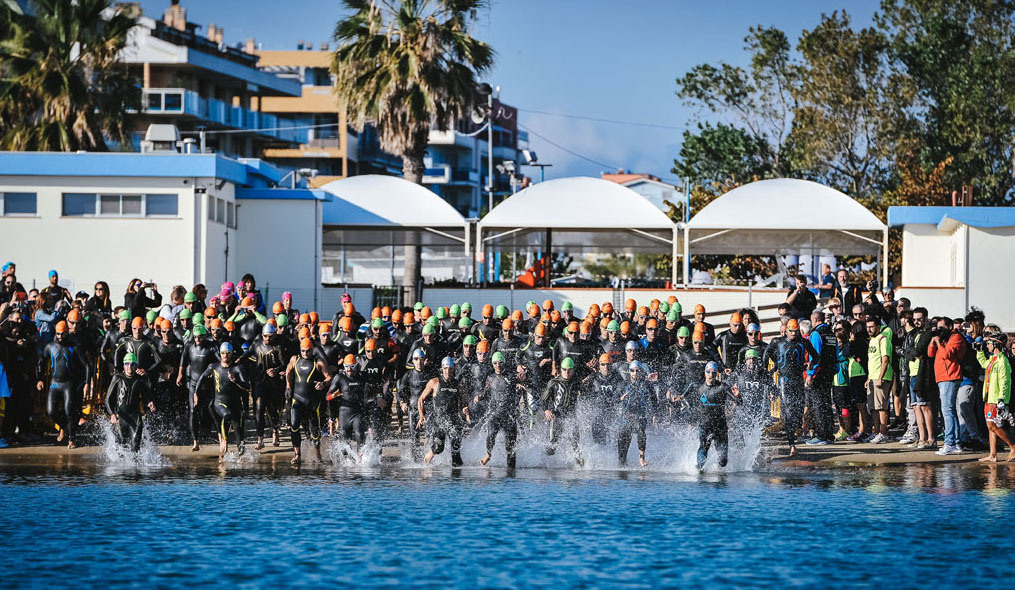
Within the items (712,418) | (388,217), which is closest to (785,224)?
(388,217)

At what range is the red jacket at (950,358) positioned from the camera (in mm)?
18062

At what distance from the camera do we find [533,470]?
1864 centimetres

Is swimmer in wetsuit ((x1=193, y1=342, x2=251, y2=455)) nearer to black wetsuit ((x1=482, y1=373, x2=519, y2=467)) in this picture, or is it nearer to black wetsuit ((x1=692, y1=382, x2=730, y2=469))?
black wetsuit ((x1=482, y1=373, x2=519, y2=467))

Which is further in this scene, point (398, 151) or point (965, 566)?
point (398, 151)

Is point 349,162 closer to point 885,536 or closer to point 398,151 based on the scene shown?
point 398,151

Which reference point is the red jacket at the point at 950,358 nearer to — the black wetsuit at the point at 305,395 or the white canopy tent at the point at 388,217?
the black wetsuit at the point at 305,395

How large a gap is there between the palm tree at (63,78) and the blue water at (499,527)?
65.5ft

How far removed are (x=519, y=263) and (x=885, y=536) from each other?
6789 centimetres

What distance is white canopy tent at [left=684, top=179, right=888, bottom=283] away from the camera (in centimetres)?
3338

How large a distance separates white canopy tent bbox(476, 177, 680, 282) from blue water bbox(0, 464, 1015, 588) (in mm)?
15921

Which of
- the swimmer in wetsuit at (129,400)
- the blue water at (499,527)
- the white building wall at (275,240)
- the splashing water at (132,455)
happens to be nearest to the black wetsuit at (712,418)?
the blue water at (499,527)

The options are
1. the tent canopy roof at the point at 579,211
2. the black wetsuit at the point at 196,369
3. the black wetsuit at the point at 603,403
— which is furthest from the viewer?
the tent canopy roof at the point at 579,211

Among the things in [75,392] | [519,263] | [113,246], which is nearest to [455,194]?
[519,263]

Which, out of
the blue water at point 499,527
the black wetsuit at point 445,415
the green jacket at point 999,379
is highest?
the green jacket at point 999,379
